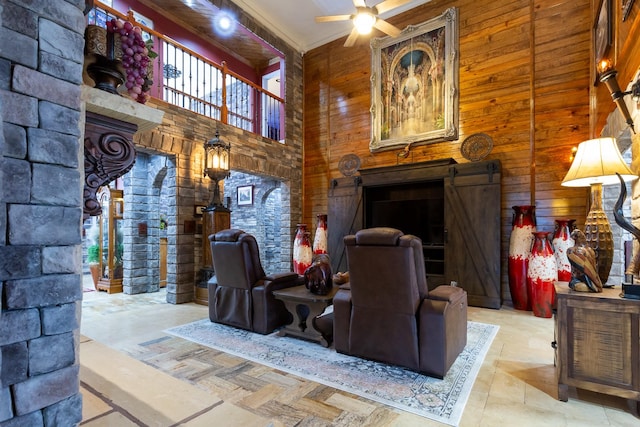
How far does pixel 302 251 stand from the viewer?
5781mm

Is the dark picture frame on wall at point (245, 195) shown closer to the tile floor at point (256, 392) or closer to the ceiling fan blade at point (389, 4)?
the tile floor at point (256, 392)

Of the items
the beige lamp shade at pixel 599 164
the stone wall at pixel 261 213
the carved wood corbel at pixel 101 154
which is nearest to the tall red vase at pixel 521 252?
the beige lamp shade at pixel 599 164

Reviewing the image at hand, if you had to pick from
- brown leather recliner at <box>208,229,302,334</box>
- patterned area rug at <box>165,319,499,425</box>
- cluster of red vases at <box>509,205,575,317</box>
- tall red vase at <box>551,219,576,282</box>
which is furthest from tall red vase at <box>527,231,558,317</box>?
brown leather recliner at <box>208,229,302,334</box>

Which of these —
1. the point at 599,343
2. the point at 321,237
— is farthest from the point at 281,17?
the point at 599,343

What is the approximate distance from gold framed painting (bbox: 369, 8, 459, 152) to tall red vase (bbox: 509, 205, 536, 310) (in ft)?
5.37

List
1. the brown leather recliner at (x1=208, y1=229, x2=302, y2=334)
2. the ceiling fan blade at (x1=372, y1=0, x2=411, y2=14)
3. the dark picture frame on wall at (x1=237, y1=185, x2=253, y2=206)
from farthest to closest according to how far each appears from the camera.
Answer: the dark picture frame on wall at (x1=237, y1=185, x2=253, y2=206)
the ceiling fan blade at (x1=372, y1=0, x2=411, y2=14)
the brown leather recliner at (x1=208, y1=229, x2=302, y2=334)

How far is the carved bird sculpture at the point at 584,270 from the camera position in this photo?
6.24 feet

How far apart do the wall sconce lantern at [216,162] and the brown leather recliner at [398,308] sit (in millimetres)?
2778

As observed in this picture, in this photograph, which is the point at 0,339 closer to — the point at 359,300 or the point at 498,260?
the point at 359,300

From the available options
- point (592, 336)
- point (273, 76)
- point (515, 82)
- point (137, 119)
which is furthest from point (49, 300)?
point (273, 76)

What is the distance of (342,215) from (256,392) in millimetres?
3774

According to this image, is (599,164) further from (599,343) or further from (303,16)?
(303,16)

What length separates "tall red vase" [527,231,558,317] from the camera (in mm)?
3717

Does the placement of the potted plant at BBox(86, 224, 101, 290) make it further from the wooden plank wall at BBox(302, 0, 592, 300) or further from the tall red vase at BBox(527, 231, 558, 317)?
the tall red vase at BBox(527, 231, 558, 317)
